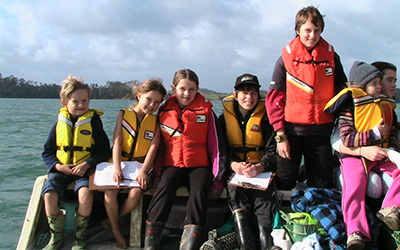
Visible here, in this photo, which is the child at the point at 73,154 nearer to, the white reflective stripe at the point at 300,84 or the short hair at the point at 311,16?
the white reflective stripe at the point at 300,84

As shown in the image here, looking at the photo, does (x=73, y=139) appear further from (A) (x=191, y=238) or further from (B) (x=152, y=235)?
(A) (x=191, y=238)

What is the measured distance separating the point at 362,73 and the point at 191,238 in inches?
83.7

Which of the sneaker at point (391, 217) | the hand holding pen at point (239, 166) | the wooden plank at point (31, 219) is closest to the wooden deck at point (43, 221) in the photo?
the wooden plank at point (31, 219)

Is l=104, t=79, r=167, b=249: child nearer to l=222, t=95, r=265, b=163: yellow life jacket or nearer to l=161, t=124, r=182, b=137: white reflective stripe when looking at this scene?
l=161, t=124, r=182, b=137: white reflective stripe

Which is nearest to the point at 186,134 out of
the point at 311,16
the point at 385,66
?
the point at 311,16

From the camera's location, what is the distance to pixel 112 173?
353 centimetres

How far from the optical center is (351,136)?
10.6ft

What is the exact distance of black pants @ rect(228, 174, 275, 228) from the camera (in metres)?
3.26

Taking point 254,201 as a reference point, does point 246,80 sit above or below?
above

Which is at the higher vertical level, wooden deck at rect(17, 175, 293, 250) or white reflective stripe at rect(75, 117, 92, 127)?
white reflective stripe at rect(75, 117, 92, 127)

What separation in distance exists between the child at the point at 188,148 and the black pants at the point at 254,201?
0.63ft

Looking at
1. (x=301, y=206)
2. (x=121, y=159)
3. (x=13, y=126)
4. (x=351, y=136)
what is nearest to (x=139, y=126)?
(x=121, y=159)

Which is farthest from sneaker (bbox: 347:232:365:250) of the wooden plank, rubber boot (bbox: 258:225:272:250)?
the wooden plank

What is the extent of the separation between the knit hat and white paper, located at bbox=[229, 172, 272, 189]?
3.10 ft
